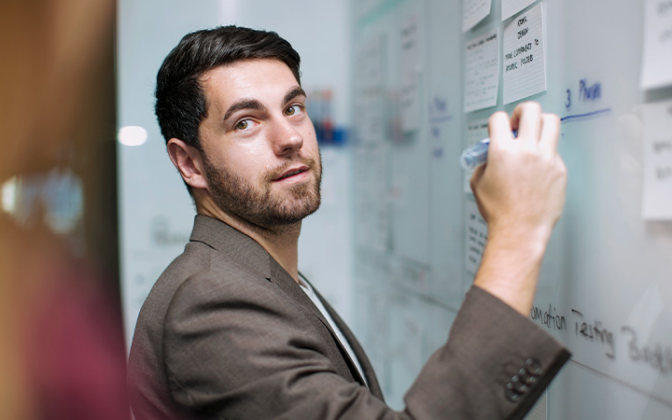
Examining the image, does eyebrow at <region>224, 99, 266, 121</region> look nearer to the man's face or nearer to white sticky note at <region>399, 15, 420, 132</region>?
the man's face

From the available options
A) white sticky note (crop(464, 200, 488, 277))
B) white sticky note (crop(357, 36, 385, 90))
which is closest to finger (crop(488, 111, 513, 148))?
white sticky note (crop(464, 200, 488, 277))

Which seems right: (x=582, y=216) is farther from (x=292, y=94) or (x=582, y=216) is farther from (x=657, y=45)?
(x=292, y=94)

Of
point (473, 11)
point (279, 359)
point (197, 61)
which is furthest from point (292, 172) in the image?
point (473, 11)

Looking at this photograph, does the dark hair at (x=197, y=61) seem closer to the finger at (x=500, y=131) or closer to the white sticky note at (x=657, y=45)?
the finger at (x=500, y=131)

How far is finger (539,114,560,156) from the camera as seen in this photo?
0.62 m

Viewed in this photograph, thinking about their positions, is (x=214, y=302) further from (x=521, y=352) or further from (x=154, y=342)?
(x=521, y=352)

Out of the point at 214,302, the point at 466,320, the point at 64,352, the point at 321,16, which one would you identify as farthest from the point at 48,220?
the point at 466,320

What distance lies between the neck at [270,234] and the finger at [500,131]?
16.9 inches

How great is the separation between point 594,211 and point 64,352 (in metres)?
1.30

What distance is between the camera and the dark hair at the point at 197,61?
3.06 ft

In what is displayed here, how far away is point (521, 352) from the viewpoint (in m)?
0.57

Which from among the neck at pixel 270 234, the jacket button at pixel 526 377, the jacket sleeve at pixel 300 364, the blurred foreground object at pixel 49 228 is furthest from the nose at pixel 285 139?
the blurred foreground object at pixel 49 228

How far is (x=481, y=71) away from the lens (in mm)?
1010

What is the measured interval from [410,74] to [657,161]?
0.89 metres
